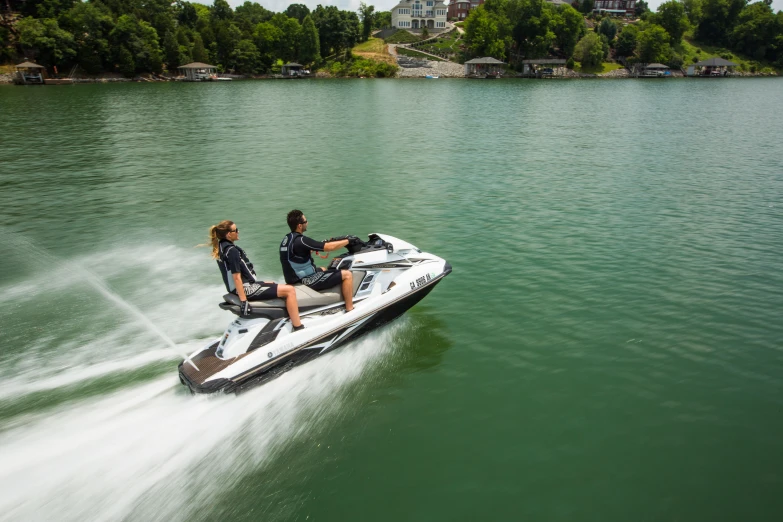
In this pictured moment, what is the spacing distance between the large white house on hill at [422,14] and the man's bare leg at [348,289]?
Answer: 166 m

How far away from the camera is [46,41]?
8425 centimetres

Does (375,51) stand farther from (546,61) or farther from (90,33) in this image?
(90,33)

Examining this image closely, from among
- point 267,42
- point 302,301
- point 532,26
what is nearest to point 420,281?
point 302,301

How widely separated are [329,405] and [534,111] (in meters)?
42.5

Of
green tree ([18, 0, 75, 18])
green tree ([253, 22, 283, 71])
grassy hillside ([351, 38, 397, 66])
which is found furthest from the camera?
grassy hillside ([351, 38, 397, 66])

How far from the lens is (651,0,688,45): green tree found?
13775cm

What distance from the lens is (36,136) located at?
30.5 meters

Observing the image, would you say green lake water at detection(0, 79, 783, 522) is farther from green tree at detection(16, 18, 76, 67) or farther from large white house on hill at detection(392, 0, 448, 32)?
large white house on hill at detection(392, 0, 448, 32)

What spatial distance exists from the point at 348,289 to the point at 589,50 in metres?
138

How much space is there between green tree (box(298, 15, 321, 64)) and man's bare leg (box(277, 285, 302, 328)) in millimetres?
124355

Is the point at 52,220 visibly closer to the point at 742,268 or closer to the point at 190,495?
the point at 190,495

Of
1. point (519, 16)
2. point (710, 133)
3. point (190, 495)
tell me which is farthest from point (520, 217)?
point (519, 16)

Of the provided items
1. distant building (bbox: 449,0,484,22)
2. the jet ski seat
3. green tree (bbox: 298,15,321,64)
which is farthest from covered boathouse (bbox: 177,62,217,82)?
distant building (bbox: 449,0,484,22)

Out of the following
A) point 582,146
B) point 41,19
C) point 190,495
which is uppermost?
point 41,19
